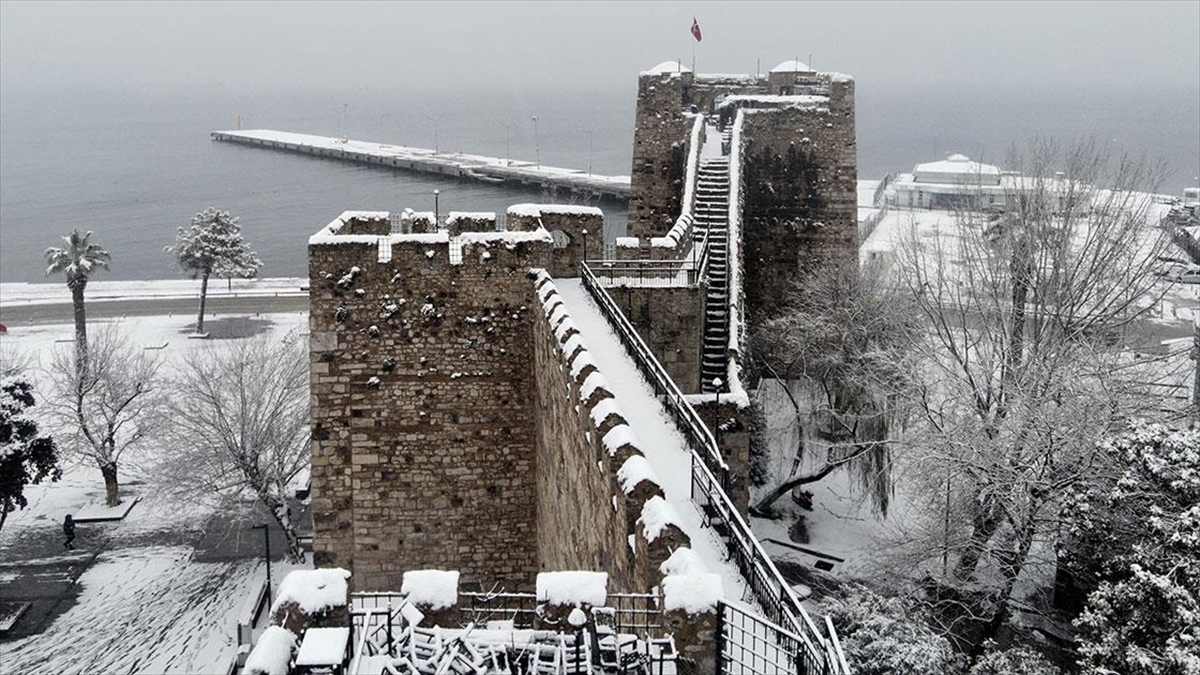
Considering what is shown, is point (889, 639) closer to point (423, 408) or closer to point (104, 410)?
point (423, 408)

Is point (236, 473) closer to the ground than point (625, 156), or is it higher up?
closer to the ground

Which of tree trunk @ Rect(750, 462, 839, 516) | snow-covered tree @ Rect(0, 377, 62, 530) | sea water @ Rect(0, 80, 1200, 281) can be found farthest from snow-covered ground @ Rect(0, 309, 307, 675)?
sea water @ Rect(0, 80, 1200, 281)

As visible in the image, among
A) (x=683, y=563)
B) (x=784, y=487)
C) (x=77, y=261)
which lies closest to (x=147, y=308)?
(x=77, y=261)

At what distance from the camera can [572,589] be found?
6.80 metres

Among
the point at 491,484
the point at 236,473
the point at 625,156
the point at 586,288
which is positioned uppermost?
the point at 625,156

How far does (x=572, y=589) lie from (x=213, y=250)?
186 ft

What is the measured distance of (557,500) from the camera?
533 inches

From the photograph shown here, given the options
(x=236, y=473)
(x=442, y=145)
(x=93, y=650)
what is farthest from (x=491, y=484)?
(x=442, y=145)

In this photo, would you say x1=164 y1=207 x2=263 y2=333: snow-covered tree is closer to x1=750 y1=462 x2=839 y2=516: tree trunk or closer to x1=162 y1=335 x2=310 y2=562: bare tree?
x1=162 y1=335 x2=310 y2=562: bare tree

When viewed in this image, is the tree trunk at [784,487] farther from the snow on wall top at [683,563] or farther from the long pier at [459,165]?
the long pier at [459,165]

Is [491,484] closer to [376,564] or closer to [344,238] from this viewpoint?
[376,564]

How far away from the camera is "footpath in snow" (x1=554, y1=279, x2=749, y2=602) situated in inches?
338

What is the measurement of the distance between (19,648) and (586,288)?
17.4 meters

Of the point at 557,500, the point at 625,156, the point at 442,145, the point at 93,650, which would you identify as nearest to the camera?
the point at 557,500
